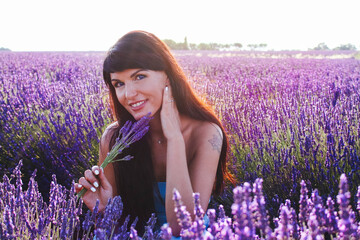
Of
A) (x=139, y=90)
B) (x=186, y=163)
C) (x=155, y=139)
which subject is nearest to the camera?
(x=186, y=163)

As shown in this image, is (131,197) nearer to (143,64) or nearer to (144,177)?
(144,177)

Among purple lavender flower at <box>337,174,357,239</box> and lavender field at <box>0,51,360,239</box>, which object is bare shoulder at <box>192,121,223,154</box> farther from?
purple lavender flower at <box>337,174,357,239</box>

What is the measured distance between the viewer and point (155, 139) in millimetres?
2234

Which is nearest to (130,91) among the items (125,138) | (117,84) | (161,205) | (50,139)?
(117,84)

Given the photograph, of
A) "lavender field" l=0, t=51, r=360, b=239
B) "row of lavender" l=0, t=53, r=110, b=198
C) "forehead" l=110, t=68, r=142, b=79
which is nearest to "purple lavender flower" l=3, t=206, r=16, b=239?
"lavender field" l=0, t=51, r=360, b=239

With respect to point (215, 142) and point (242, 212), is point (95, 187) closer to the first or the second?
point (215, 142)

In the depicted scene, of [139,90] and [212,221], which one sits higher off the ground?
[139,90]

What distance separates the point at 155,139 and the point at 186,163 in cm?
60

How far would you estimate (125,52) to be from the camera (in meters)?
1.81

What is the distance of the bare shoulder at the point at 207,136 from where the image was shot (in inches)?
72.1

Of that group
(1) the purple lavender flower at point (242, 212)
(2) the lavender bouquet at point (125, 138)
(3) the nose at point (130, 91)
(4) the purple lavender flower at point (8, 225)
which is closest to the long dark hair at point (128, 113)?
(3) the nose at point (130, 91)

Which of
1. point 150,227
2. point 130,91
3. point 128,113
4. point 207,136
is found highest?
point 130,91

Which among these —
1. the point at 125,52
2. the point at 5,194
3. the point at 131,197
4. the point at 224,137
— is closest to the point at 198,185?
the point at 224,137

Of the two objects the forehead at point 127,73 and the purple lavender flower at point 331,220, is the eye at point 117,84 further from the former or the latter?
the purple lavender flower at point 331,220
